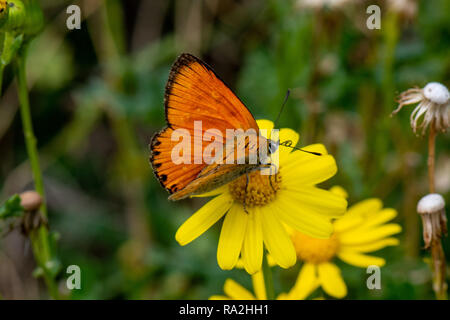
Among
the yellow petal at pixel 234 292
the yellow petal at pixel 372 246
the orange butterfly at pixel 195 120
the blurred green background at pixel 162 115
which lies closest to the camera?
the orange butterfly at pixel 195 120

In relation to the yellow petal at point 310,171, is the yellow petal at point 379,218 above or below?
below

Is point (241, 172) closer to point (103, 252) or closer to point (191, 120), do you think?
point (191, 120)

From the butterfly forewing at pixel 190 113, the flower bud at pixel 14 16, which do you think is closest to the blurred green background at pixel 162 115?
the butterfly forewing at pixel 190 113

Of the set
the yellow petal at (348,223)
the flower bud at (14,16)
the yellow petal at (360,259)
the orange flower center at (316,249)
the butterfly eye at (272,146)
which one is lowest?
the yellow petal at (360,259)

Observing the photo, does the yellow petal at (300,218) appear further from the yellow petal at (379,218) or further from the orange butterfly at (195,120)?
the yellow petal at (379,218)

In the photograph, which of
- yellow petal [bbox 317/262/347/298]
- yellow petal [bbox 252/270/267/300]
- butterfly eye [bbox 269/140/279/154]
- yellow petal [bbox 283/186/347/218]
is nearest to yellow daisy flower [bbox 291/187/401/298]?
yellow petal [bbox 317/262/347/298]

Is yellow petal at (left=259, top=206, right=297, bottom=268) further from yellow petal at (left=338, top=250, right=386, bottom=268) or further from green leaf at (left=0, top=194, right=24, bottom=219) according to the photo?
green leaf at (left=0, top=194, right=24, bottom=219)
